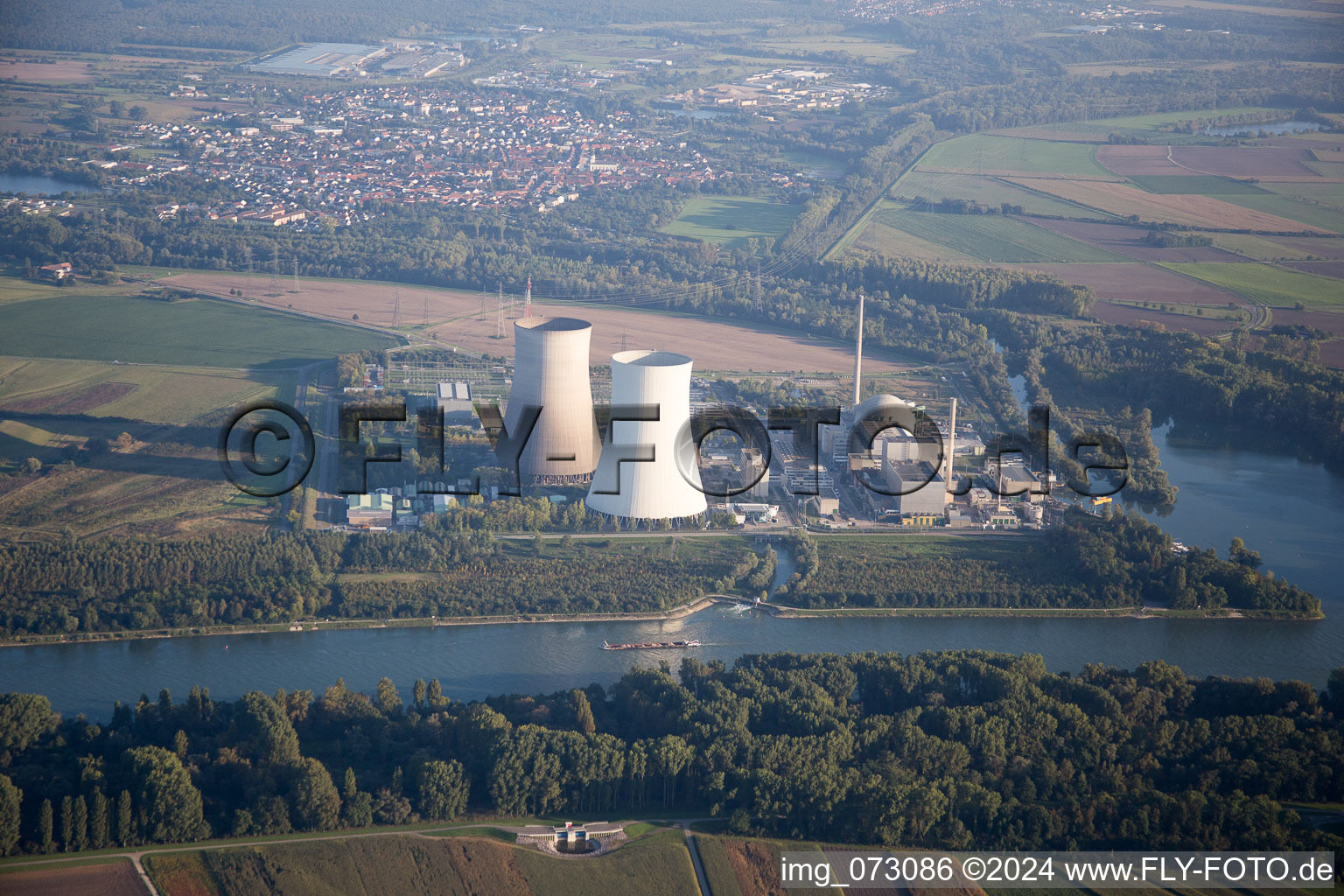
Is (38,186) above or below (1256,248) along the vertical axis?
above

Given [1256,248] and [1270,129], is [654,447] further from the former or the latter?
[1270,129]

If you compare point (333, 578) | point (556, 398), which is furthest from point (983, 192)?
point (333, 578)

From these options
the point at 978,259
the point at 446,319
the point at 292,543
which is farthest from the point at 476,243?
the point at 292,543

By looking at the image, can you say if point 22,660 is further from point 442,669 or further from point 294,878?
point 294,878

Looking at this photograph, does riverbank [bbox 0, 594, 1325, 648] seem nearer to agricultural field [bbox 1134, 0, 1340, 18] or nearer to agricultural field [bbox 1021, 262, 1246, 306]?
agricultural field [bbox 1021, 262, 1246, 306]

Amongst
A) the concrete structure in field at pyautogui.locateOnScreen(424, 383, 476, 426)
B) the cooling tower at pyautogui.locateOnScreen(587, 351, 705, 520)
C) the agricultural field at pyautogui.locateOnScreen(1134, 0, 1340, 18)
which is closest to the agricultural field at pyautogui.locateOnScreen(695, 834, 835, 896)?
the cooling tower at pyautogui.locateOnScreen(587, 351, 705, 520)

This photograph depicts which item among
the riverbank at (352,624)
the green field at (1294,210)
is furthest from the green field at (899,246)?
the riverbank at (352,624)
